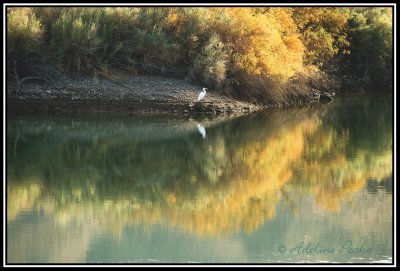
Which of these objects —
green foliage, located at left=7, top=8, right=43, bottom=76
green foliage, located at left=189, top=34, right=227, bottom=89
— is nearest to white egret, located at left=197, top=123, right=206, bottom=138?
green foliage, located at left=189, top=34, right=227, bottom=89

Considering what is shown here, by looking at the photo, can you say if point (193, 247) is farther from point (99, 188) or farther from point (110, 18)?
point (110, 18)

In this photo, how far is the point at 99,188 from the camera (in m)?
15.6

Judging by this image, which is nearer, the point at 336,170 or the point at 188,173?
the point at 188,173

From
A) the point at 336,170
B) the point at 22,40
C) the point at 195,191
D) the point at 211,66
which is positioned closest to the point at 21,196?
the point at 195,191

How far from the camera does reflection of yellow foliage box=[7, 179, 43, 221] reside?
13.6m

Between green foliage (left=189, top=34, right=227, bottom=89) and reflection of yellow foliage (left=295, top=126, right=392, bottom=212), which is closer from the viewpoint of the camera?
reflection of yellow foliage (left=295, top=126, right=392, bottom=212)

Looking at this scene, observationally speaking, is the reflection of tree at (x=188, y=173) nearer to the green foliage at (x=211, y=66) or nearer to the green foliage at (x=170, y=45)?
the green foliage at (x=211, y=66)

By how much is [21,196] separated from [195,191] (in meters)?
3.13

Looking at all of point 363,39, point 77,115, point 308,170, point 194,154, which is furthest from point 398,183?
point 363,39

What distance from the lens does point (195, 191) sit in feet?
51.3

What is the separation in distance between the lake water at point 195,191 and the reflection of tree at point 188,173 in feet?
0.09

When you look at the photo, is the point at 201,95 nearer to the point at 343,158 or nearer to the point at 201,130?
the point at 201,130

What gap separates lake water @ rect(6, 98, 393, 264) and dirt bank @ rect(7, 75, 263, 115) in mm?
1091

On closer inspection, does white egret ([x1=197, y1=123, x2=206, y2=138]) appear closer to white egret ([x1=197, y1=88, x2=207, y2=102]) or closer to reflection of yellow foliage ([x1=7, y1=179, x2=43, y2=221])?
white egret ([x1=197, y1=88, x2=207, y2=102])
